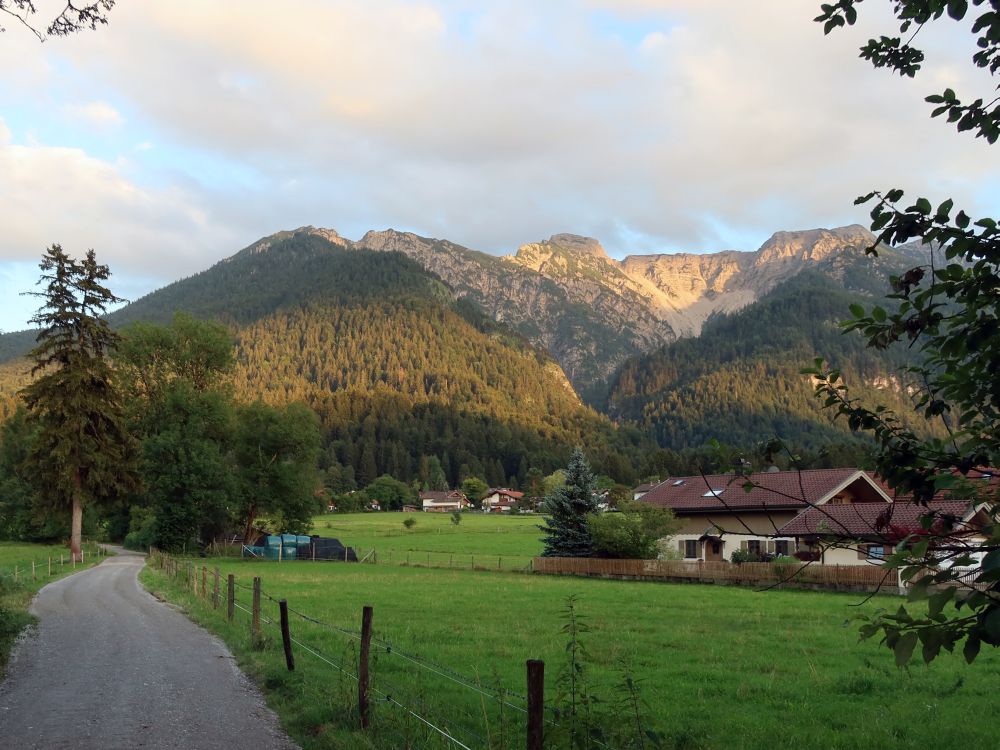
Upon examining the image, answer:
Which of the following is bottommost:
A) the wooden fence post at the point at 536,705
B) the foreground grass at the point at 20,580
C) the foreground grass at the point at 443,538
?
the foreground grass at the point at 443,538

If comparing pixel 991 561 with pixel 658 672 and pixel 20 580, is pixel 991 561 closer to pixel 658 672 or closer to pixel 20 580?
pixel 658 672

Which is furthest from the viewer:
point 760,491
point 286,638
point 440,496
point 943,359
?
point 440,496

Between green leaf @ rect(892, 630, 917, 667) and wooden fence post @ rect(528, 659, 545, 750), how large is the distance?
3523 mm

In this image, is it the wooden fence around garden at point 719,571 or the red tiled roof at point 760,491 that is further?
the red tiled roof at point 760,491

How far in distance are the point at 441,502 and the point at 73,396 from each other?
123707 millimetres

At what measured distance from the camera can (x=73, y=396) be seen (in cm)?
4541

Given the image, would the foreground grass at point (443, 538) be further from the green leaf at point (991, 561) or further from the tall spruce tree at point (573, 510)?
the green leaf at point (991, 561)

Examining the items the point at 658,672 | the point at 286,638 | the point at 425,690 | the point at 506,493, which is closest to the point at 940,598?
the point at 425,690

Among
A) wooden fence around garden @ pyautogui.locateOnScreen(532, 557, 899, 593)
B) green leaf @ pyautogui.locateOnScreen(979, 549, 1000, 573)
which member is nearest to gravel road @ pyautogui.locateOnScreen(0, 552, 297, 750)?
green leaf @ pyautogui.locateOnScreen(979, 549, 1000, 573)

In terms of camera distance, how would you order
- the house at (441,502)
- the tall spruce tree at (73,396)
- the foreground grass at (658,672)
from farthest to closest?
the house at (441,502) → the tall spruce tree at (73,396) → the foreground grass at (658,672)

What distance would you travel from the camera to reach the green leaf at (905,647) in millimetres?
2596

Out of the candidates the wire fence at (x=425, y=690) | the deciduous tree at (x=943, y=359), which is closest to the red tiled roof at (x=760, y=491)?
the wire fence at (x=425, y=690)

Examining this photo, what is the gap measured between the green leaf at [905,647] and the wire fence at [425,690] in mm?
3513

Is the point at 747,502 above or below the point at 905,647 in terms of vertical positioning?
below
